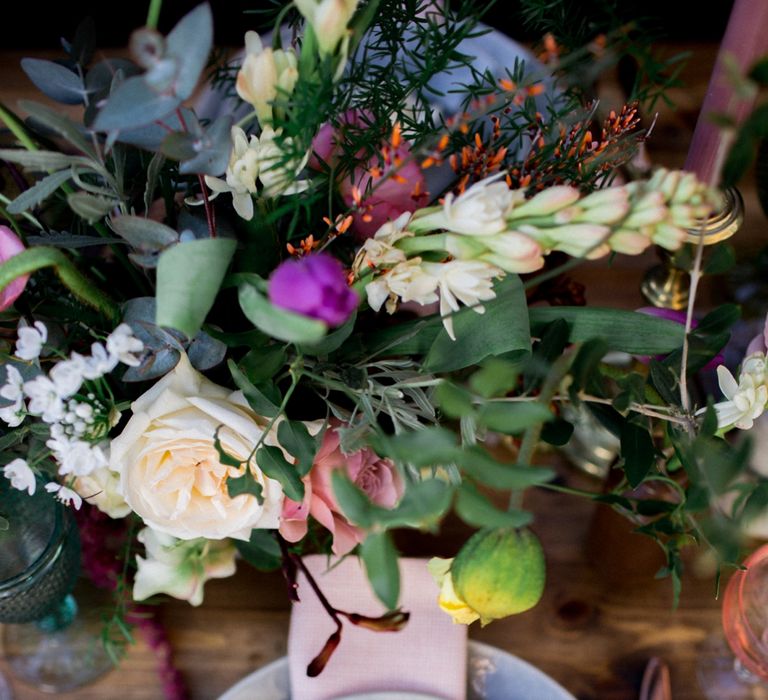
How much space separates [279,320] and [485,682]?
368 millimetres

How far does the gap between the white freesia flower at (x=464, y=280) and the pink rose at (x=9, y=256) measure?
5.9 inches

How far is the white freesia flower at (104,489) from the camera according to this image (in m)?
0.39

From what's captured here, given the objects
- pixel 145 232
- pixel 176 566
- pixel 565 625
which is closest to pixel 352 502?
pixel 145 232

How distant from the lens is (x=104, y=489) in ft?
1.32

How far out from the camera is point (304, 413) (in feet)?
1.30

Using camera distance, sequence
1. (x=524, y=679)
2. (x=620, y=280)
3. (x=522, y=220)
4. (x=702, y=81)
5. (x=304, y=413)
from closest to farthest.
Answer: (x=522, y=220), (x=304, y=413), (x=524, y=679), (x=620, y=280), (x=702, y=81)

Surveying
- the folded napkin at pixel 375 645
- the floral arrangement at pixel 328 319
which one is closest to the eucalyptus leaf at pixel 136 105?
the floral arrangement at pixel 328 319

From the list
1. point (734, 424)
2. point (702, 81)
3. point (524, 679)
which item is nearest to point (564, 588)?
point (524, 679)

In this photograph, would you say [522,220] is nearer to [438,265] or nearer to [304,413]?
[438,265]

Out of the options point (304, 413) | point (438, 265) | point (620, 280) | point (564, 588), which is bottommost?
point (564, 588)

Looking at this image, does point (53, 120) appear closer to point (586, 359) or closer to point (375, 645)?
point (586, 359)

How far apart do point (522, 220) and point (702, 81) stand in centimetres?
64

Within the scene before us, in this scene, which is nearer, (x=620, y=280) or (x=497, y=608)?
(x=497, y=608)

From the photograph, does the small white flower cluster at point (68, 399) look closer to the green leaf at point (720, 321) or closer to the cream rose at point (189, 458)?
the cream rose at point (189, 458)
